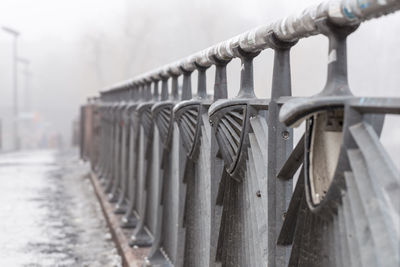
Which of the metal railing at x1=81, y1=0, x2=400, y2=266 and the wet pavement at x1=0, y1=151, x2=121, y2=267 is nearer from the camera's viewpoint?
the metal railing at x1=81, y1=0, x2=400, y2=266

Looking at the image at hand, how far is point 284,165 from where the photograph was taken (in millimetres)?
1928

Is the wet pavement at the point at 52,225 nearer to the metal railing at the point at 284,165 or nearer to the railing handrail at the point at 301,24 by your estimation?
the metal railing at the point at 284,165

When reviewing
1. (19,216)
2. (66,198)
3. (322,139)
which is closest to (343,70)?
(322,139)

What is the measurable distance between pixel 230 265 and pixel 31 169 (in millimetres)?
11626

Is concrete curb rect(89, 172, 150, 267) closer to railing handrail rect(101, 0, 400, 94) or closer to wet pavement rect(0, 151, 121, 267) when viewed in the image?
wet pavement rect(0, 151, 121, 267)

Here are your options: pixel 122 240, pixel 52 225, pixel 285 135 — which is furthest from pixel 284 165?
pixel 52 225

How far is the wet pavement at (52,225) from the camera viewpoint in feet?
17.1

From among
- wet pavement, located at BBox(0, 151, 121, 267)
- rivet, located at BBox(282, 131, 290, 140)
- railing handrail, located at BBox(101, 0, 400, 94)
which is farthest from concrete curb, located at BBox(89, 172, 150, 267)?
rivet, located at BBox(282, 131, 290, 140)

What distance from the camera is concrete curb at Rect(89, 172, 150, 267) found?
458cm

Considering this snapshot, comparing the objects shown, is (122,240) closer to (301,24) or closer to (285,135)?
(285,135)

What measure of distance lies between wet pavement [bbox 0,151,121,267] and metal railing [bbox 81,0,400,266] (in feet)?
5.11

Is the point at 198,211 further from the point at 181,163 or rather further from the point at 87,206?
the point at 87,206

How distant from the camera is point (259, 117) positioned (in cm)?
220

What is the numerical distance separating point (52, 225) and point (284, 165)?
5112 millimetres
